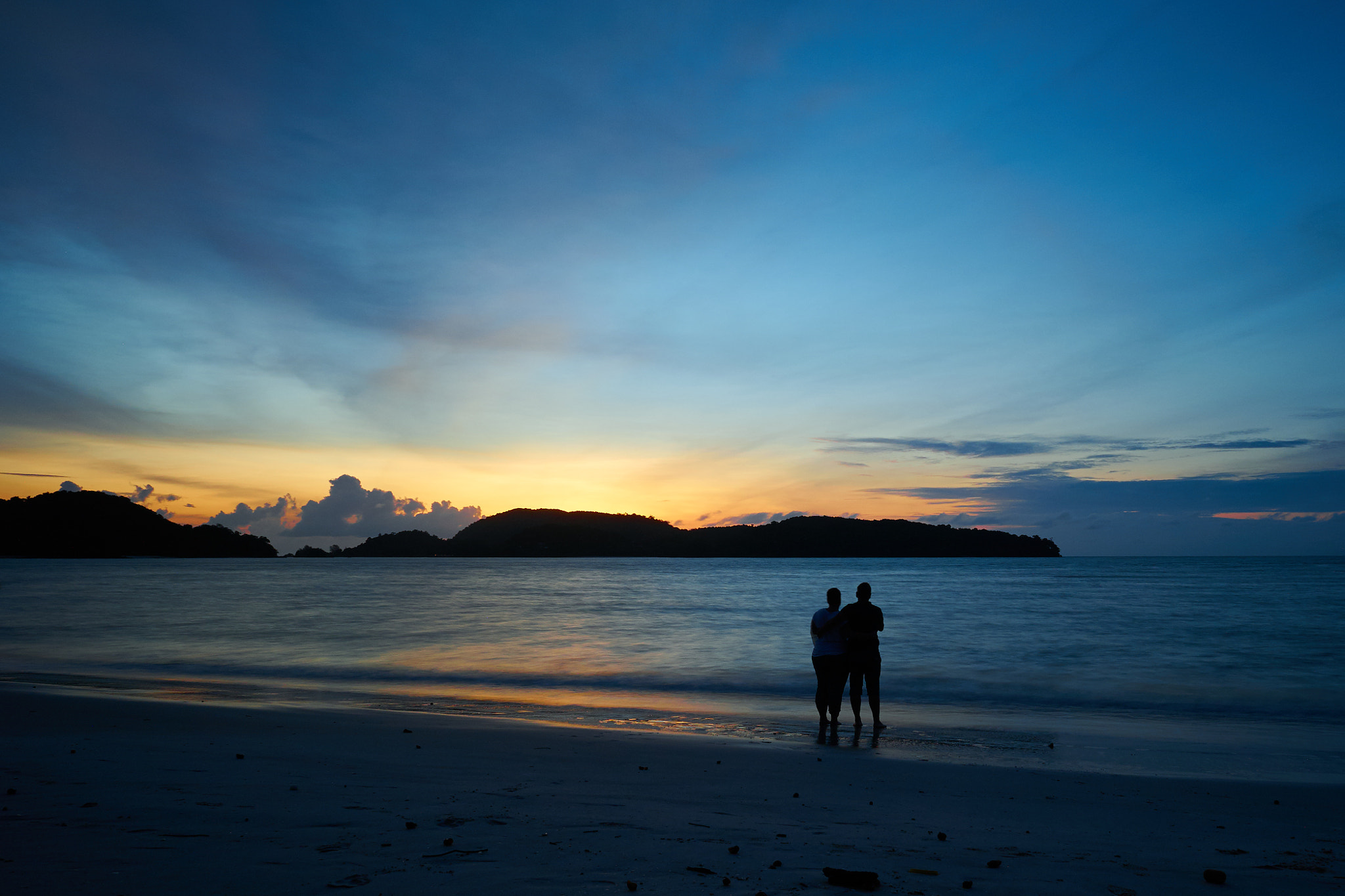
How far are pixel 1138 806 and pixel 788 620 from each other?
25121 millimetres

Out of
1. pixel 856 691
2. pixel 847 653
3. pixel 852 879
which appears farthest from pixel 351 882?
pixel 856 691

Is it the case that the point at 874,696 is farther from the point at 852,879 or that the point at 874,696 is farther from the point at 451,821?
the point at 451,821

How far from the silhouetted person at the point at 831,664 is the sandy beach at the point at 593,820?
1310mm

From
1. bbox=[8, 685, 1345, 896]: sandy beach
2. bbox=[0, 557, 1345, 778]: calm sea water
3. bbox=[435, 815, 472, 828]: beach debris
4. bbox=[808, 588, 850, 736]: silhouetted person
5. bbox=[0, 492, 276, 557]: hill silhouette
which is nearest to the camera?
bbox=[8, 685, 1345, 896]: sandy beach

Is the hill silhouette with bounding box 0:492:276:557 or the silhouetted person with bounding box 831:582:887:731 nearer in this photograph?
the silhouetted person with bounding box 831:582:887:731

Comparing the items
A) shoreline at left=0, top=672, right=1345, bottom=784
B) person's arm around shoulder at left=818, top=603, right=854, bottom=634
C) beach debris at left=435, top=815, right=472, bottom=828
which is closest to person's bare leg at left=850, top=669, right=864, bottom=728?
shoreline at left=0, top=672, right=1345, bottom=784

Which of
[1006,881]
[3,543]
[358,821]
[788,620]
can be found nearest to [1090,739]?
[1006,881]

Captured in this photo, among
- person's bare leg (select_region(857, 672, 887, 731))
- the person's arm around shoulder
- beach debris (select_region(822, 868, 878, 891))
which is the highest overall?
the person's arm around shoulder

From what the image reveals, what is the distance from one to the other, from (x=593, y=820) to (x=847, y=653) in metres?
5.51

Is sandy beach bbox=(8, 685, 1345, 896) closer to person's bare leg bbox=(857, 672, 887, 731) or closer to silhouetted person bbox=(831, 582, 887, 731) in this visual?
person's bare leg bbox=(857, 672, 887, 731)

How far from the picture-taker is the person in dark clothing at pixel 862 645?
32.4ft

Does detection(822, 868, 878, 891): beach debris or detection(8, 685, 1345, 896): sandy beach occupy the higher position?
detection(822, 868, 878, 891): beach debris

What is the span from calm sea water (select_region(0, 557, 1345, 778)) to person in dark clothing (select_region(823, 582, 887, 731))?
0.74 meters

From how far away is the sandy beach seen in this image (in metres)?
4.28
